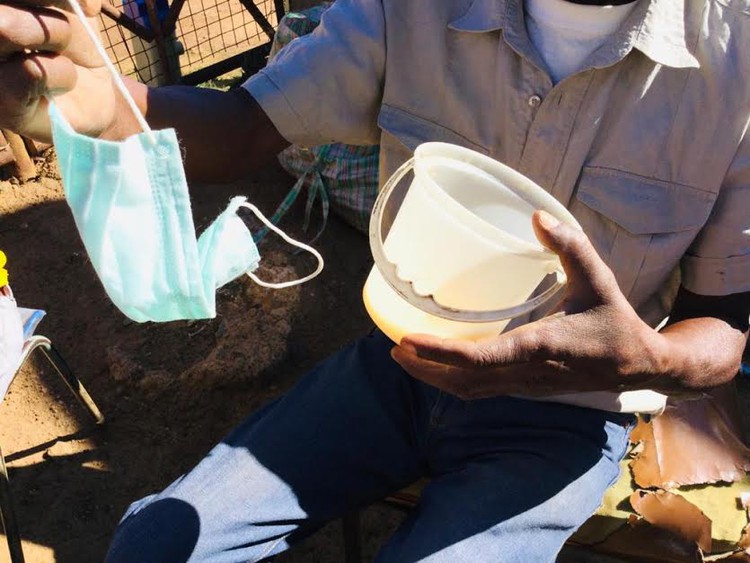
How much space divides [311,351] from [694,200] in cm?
165

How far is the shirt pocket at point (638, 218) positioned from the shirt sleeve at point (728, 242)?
0.07ft

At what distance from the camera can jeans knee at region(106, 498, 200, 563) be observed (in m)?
1.41

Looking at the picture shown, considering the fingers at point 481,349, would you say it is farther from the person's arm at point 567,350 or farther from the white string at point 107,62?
the white string at point 107,62

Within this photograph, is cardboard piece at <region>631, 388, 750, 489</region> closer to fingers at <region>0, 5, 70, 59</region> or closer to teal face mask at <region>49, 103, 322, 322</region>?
teal face mask at <region>49, 103, 322, 322</region>

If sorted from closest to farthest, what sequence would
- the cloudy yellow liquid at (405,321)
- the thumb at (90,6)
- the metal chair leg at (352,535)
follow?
1. the thumb at (90,6)
2. the cloudy yellow liquid at (405,321)
3. the metal chair leg at (352,535)

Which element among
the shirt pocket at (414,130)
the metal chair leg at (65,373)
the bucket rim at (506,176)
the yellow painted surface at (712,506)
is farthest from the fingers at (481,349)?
the metal chair leg at (65,373)

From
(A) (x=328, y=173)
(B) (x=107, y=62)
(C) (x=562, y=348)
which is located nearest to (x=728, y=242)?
(C) (x=562, y=348)

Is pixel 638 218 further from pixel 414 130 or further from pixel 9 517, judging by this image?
pixel 9 517

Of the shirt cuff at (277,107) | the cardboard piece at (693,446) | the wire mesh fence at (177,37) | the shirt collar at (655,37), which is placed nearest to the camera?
the shirt collar at (655,37)

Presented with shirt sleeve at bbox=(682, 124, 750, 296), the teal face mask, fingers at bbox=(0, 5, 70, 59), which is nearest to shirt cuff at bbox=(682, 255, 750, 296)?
shirt sleeve at bbox=(682, 124, 750, 296)

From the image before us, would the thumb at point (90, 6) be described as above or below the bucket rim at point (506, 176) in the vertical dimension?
above

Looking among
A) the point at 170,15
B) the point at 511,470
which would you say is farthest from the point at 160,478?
the point at 170,15

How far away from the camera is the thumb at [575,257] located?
101cm

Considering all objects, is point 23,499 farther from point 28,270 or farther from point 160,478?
point 28,270
